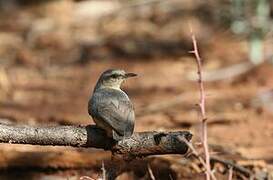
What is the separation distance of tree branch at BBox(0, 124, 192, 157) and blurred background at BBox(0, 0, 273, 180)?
0.61m

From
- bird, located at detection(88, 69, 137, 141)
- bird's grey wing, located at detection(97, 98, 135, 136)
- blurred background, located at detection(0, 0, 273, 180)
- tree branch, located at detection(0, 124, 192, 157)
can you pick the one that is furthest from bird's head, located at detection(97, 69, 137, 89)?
tree branch, located at detection(0, 124, 192, 157)

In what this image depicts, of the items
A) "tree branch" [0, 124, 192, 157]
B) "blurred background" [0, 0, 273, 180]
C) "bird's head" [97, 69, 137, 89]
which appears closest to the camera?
"tree branch" [0, 124, 192, 157]

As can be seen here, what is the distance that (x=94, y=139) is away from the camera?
5109 millimetres

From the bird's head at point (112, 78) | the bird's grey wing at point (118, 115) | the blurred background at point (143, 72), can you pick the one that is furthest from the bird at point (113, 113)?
the blurred background at point (143, 72)

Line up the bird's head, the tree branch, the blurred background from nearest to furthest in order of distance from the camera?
the tree branch < the bird's head < the blurred background

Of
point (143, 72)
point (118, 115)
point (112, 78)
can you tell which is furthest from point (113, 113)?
point (143, 72)

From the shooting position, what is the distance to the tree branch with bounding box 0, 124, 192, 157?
491cm

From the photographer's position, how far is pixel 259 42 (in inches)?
466

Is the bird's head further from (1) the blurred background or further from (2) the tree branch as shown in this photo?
(2) the tree branch

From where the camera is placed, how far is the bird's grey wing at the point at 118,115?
195 inches

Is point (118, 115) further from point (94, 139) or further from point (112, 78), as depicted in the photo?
point (112, 78)

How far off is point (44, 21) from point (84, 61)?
2.64 metres

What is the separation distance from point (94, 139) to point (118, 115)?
218 mm

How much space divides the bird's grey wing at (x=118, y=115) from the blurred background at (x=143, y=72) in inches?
24.4
